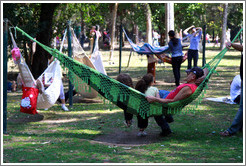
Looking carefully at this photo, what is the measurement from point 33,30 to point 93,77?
5.06 metres

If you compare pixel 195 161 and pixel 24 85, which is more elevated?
pixel 24 85

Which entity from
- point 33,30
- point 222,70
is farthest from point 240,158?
point 222,70

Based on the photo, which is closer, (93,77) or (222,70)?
(93,77)

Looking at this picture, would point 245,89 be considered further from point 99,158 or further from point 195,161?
point 99,158

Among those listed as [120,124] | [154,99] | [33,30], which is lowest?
[120,124]

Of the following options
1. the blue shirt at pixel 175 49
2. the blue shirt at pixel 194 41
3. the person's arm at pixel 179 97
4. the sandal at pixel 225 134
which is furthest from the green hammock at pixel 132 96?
the blue shirt at pixel 194 41

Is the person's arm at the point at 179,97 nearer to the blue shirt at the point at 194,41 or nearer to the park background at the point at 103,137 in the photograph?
the park background at the point at 103,137

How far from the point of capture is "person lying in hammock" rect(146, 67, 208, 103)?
516 centimetres

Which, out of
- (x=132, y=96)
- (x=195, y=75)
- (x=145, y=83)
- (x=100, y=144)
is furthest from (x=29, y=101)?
(x=195, y=75)

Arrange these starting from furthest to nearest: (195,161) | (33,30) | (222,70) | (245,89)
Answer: (222,70)
(33,30)
(245,89)
(195,161)

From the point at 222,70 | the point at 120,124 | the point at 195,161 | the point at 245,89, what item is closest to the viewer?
the point at 195,161

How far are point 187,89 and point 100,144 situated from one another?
133 centimetres

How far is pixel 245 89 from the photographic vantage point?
517cm

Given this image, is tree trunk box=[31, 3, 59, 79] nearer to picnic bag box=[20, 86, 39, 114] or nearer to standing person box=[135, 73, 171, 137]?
Answer: picnic bag box=[20, 86, 39, 114]
